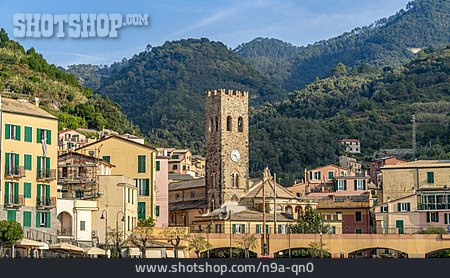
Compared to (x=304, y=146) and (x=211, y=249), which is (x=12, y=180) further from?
(x=304, y=146)

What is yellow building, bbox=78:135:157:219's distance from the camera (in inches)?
3391

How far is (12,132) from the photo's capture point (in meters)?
69.6

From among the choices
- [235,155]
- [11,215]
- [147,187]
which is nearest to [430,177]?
[235,155]

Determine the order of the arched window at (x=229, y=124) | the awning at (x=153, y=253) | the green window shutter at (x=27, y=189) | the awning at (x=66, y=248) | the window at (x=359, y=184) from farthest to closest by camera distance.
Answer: the window at (x=359, y=184) < the arched window at (x=229, y=124) < the awning at (x=153, y=253) < the green window shutter at (x=27, y=189) < the awning at (x=66, y=248)

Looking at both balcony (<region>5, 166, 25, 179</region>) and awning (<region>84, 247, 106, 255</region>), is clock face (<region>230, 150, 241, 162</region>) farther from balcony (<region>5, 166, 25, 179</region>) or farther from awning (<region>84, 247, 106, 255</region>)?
awning (<region>84, 247, 106, 255</region>)

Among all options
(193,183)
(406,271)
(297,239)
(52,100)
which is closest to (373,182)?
(193,183)

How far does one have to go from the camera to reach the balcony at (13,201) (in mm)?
68562

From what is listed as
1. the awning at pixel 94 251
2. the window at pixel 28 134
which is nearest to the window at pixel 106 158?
the window at pixel 28 134

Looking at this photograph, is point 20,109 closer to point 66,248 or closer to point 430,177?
point 66,248

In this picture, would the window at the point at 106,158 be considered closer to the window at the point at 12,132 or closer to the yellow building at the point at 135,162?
the yellow building at the point at 135,162

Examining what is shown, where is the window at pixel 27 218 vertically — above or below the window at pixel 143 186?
below

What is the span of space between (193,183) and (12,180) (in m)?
55.2

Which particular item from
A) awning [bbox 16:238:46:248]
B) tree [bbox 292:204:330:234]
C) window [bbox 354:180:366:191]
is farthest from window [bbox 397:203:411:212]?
awning [bbox 16:238:46:248]

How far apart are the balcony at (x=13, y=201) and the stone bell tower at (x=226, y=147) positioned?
48.6 metres
